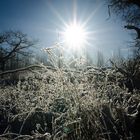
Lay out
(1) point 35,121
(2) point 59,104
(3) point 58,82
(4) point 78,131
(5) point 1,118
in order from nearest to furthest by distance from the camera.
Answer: (4) point 78,131, (3) point 58,82, (2) point 59,104, (1) point 35,121, (5) point 1,118

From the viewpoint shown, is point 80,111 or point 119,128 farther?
point 119,128

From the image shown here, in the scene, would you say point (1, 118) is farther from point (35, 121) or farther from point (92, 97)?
point (92, 97)

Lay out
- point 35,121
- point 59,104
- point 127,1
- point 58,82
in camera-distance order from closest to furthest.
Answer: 1. point 58,82
2. point 59,104
3. point 35,121
4. point 127,1

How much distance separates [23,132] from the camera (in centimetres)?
374

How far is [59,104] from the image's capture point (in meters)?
2.43

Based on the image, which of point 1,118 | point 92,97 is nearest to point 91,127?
point 92,97

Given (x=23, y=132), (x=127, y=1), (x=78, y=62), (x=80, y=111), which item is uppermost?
(x=127, y=1)

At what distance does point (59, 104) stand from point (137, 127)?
0.68m

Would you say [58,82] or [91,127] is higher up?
[58,82]

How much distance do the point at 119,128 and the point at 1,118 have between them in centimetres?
309

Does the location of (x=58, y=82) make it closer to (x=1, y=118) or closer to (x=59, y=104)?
(x=59, y=104)

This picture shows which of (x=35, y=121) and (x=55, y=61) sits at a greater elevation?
(x=55, y=61)

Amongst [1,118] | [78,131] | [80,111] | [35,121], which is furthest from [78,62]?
[1,118]

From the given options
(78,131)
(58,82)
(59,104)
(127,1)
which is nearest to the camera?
(78,131)
